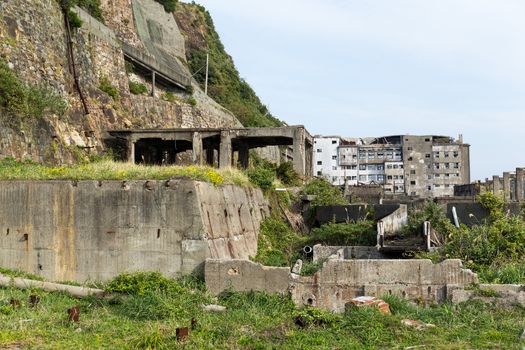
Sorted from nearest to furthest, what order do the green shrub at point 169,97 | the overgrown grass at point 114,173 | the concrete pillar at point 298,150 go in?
the overgrown grass at point 114,173 → the concrete pillar at point 298,150 → the green shrub at point 169,97

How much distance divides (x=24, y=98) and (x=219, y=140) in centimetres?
1062

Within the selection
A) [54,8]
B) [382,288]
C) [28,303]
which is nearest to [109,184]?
[28,303]

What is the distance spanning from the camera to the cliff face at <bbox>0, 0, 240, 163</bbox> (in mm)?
23922

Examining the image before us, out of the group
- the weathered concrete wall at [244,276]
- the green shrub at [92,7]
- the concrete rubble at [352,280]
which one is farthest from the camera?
the green shrub at [92,7]

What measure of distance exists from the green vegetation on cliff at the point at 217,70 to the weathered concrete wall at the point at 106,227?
3710cm

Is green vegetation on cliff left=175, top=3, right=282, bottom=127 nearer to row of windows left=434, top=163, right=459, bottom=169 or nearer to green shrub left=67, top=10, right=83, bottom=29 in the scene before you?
green shrub left=67, top=10, right=83, bottom=29

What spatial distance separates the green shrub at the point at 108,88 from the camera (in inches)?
1241

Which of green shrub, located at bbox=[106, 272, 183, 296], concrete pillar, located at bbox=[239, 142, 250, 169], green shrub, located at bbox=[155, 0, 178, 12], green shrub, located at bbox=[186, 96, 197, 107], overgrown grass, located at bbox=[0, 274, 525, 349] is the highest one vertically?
green shrub, located at bbox=[155, 0, 178, 12]

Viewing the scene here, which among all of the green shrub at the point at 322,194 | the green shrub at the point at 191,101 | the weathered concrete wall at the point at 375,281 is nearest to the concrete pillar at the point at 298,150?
the green shrub at the point at 322,194

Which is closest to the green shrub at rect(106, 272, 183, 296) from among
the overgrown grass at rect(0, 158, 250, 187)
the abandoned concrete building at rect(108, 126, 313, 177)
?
the overgrown grass at rect(0, 158, 250, 187)

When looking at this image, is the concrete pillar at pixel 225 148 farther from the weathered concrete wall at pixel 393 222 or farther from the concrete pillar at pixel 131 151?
the weathered concrete wall at pixel 393 222

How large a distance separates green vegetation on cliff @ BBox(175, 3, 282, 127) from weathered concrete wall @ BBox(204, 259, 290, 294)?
1521 inches

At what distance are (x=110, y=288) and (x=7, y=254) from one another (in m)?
3.71

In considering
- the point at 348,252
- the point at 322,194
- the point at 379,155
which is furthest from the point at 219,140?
the point at 379,155
